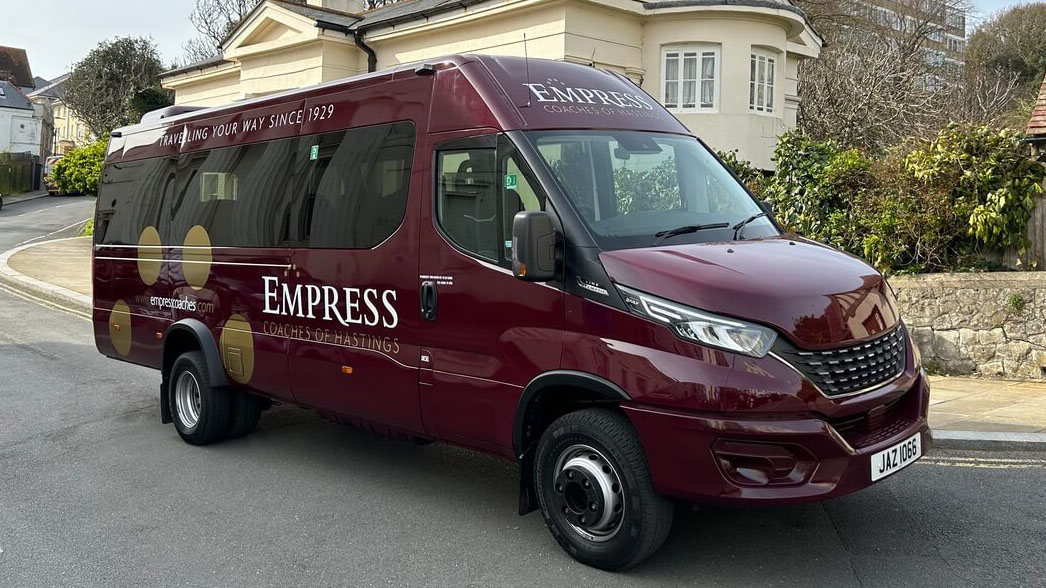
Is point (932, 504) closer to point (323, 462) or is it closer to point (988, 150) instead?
point (323, 462)

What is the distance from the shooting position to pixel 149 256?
7.82m

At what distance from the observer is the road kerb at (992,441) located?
6.68 metres

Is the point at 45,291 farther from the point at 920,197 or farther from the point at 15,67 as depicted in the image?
the point at 15,67

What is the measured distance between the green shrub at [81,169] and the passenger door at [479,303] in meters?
29.5

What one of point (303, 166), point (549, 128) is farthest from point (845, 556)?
point (303, 166)

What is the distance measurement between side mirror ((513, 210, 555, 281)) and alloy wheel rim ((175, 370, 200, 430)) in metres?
3.91

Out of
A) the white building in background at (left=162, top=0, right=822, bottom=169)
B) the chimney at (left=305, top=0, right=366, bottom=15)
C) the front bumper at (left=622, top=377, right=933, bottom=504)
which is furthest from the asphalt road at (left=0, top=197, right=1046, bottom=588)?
the chimney at (left=305, top=0, right=366, bottom=15)

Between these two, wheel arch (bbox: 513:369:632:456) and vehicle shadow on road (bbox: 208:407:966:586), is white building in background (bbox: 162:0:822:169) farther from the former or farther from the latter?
wheel arch (bbox: 513:369:632:456)

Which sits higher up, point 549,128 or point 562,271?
point 549,128

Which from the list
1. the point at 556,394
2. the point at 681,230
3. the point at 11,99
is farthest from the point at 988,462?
the point at 11,99

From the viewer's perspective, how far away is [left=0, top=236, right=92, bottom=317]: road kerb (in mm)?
15602

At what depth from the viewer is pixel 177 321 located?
7.36 m

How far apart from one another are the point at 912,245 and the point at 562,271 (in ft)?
22.3

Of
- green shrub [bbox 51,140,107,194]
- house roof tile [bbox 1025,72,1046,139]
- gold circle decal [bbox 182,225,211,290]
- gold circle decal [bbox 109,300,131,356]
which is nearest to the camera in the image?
gold circle decal [bbox 182,225,211,290]
